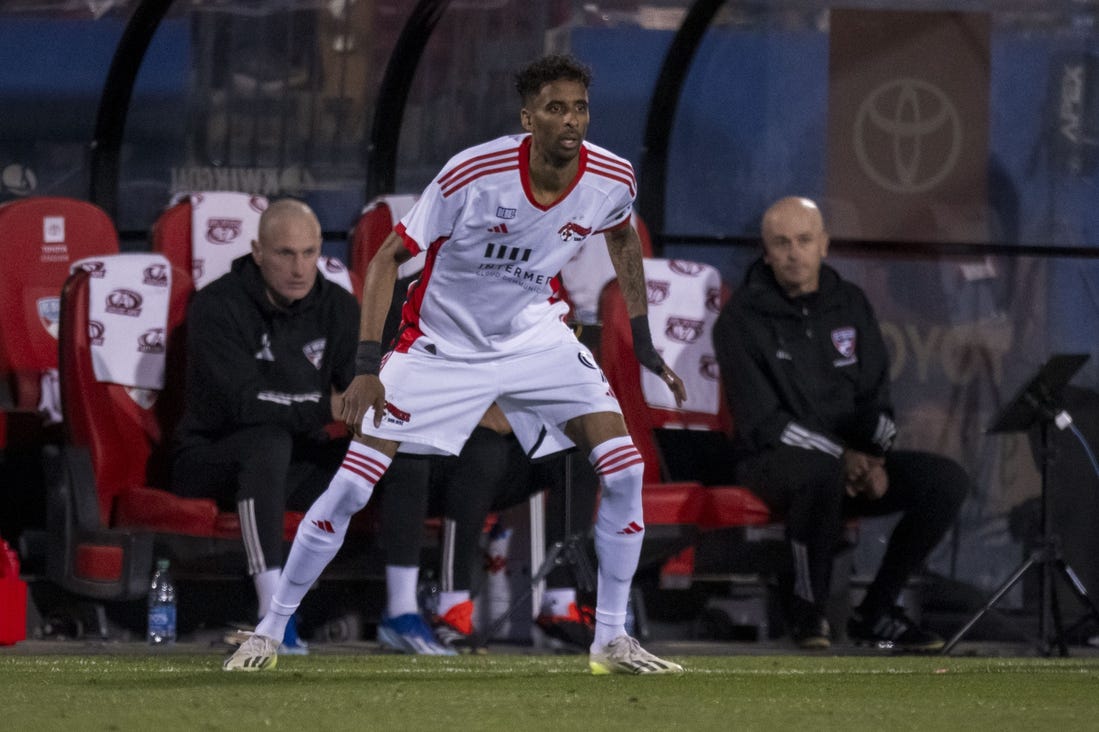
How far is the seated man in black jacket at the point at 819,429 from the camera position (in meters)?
7.66

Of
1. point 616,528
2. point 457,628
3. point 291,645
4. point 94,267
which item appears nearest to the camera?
point 616,528

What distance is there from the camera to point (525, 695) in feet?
16.9

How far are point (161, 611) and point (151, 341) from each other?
3.52ft

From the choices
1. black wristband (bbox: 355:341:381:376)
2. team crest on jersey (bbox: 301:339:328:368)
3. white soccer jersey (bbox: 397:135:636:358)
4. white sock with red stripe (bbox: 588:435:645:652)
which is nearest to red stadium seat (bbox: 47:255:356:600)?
team crest on jersey (bbox: 301:339:328:368)

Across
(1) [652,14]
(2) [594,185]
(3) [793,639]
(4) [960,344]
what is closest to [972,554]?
(4) [960,344]

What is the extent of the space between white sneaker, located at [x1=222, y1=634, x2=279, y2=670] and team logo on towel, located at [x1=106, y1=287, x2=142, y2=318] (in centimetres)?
226

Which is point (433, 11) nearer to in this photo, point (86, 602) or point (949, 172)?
point (949, 172)

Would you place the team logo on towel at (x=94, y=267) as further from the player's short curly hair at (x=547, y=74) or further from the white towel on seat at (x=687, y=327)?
the player's short curly hair at (x=547, y=74)

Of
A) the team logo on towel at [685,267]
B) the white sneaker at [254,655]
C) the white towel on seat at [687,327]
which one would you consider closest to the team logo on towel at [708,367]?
the white towel on seat at [687,327]

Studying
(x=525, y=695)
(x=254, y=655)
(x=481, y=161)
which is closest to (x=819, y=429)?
(x=481, y=161)

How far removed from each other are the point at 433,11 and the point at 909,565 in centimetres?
327

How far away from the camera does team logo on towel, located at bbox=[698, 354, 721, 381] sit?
333 inches

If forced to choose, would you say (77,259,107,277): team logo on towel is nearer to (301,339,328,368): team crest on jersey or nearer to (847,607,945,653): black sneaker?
(301,339,328,368): team crest on jersey

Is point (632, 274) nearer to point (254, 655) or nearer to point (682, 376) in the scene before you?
point (254, 655)
